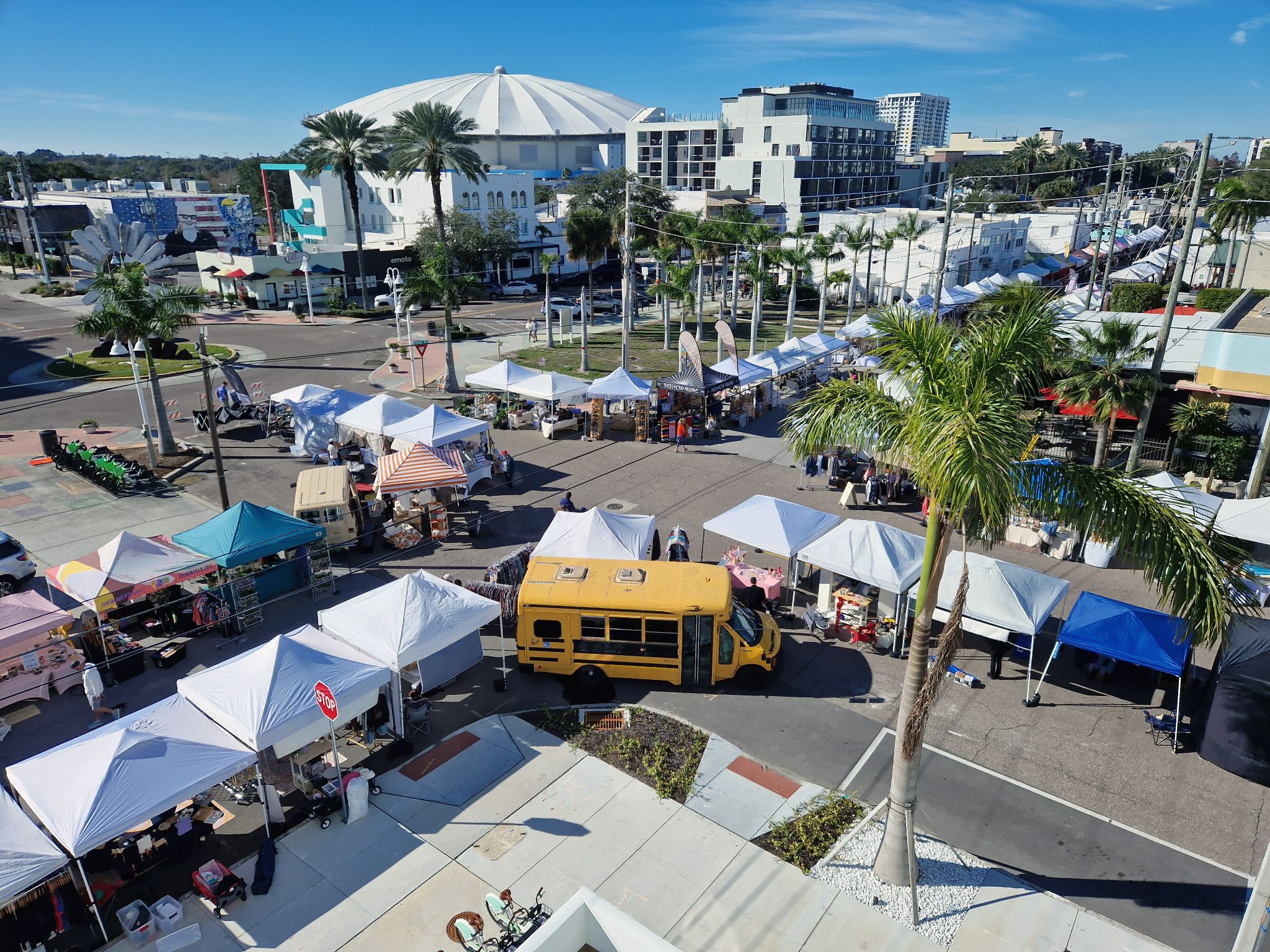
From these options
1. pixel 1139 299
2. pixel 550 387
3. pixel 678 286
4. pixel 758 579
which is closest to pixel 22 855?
pixel 758 579

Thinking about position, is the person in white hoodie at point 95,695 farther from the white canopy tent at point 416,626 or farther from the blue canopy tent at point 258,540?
the white canopy tent at point 416,626

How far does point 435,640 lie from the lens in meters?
14.0

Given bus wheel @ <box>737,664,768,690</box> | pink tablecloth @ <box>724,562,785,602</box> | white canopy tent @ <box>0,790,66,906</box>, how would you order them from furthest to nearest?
pink tablecloth @ <box>724,562,785,602</box> < bus wheel @ <box>737,664,768,690</box> < white canopy tent @ <box>0,790,66,906</box>

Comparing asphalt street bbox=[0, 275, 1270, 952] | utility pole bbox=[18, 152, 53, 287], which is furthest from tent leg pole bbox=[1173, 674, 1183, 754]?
utility pole bbox=[18, 152, 53, 287]

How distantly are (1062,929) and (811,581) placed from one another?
9.61m

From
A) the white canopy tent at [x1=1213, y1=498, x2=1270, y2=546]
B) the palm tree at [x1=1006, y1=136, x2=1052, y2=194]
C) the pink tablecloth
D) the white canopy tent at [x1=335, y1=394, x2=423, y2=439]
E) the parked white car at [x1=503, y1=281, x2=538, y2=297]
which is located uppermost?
the palm tree at [x1=1006, y1=136, x2=1052, y2=194]

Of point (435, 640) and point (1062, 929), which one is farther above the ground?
point (435, 640)

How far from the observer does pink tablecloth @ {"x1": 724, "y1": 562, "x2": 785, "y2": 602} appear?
18.1m

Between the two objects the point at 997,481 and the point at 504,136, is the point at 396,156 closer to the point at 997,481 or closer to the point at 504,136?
the point at 997,481

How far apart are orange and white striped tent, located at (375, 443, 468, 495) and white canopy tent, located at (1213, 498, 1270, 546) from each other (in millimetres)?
19046

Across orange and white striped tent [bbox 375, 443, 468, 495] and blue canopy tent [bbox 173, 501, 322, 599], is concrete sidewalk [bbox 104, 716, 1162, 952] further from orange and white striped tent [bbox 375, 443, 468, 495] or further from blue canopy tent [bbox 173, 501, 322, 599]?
orange and white striped tent [bbox 375, 443, 468, 495]

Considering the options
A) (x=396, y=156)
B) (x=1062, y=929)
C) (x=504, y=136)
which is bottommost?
(x=1062, y=929)

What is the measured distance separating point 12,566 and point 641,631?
15.2m

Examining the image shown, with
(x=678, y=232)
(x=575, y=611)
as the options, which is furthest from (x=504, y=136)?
(x=575, y=611)
